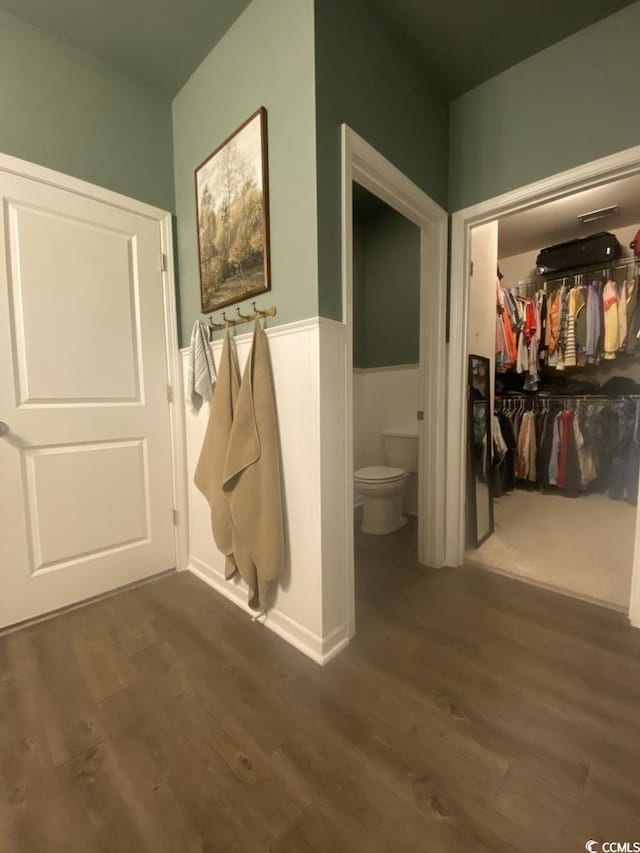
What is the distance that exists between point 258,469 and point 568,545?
214 cm

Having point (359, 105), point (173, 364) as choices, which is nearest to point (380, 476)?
point (173, 364)

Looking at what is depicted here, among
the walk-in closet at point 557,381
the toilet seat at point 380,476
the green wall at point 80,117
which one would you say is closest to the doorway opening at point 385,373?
the toilet seat at point 380,476

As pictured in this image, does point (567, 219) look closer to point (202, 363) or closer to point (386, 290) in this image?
point (386, 290)

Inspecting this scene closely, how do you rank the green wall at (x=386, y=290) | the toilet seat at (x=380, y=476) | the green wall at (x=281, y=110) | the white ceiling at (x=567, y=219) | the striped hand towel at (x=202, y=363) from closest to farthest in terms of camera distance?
the green wall at (x=281, y=110) → the striped hand towel at (x=202, y=363) → the toilet seat at (x=380, y=476) → the white ceiling at (x=567, y=219) → the green wall at (x=386, y=290)

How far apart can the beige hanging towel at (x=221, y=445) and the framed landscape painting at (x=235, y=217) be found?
0.93 ft

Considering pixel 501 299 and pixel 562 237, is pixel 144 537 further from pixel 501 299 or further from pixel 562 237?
pixel 562 237

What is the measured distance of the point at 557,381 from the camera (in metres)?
3.63

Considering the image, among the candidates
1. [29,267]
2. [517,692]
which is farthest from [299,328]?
[517,692]

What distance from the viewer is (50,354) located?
5.18 ft

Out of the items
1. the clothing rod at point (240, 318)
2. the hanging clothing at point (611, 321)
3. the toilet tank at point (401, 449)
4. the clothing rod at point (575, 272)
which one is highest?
the clothing rod at point (575, 272)

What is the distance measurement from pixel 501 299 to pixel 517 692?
3082 millimetres

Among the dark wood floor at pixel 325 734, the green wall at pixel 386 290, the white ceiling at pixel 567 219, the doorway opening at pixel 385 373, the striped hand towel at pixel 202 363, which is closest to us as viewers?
the dark wood floor at pixel 325 734

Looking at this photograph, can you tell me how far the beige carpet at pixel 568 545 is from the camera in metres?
1.80

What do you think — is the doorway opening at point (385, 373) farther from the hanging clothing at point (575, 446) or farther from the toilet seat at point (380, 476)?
the hanging clothing at point (575, 446)
